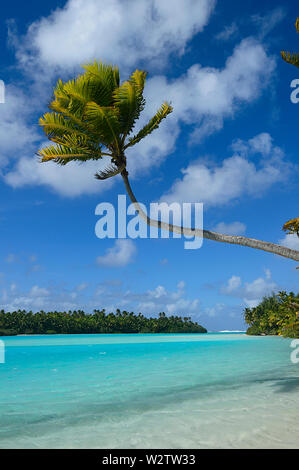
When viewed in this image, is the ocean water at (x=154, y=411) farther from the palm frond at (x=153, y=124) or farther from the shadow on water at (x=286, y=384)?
the palm frond at (x=153, y=124)

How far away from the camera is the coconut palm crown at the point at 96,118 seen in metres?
9.14

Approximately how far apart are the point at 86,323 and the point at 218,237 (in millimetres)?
83404

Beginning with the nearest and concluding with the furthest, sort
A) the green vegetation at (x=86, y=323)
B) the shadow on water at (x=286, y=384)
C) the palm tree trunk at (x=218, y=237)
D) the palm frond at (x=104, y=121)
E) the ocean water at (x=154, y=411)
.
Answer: the ocean water at (x=154, y=411), the palm tree trunk at (x=218, y=237), the palm frond at (x=104, y=121), the shadow on water at (x=286, y=384), the green vegetation at (x=86, y=323)

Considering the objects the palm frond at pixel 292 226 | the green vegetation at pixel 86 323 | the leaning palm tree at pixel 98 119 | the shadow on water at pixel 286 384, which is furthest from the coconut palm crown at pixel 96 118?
the green vegetation at pixel 86 323

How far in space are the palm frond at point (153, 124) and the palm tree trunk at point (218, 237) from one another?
978 millimetres

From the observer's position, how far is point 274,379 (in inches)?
454

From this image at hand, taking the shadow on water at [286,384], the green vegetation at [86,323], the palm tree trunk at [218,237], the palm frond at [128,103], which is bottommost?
the green vegetation at [86,323]

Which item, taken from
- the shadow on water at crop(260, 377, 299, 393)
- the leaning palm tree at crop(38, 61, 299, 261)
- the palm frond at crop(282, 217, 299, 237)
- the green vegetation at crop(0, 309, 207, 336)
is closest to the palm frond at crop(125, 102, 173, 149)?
the leaning palm tree at crop(38, 61, 299, 261)

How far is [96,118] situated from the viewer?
8984 mm

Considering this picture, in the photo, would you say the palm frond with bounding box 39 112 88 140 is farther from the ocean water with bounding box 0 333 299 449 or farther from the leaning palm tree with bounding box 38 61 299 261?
the ocean water with bounding box 0 333 299 449

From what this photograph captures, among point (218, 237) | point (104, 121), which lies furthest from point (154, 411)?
point (104, 121)

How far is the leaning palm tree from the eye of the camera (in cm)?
908

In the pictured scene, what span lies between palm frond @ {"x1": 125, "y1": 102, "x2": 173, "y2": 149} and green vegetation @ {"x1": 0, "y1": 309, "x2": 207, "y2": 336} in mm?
72253

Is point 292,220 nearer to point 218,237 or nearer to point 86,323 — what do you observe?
point 218,237
